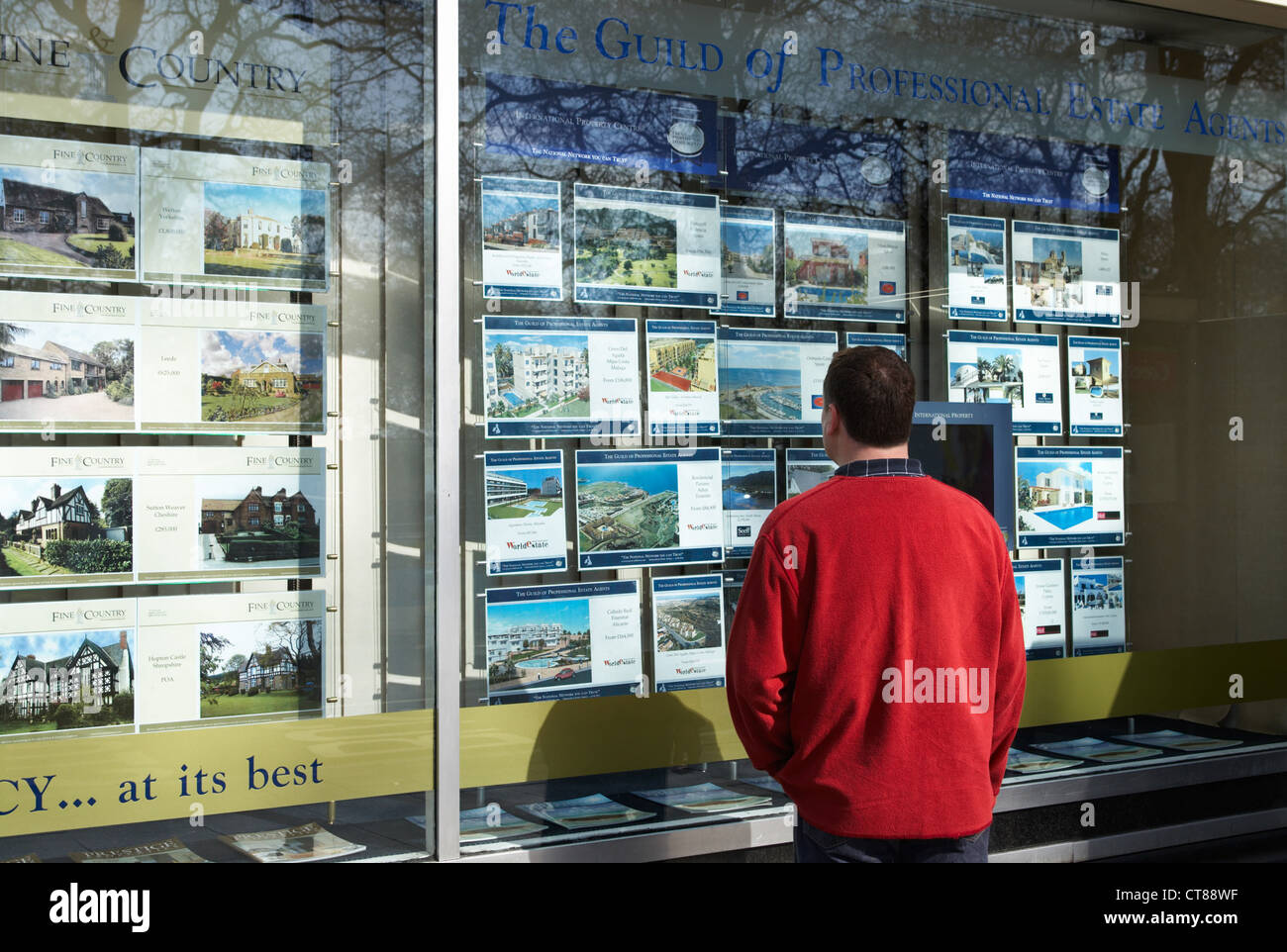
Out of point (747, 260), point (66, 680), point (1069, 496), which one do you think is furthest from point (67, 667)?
point (1069, 496)

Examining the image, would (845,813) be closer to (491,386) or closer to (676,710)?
(676,710)

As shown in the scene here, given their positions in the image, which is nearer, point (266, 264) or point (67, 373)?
point (67, 373)

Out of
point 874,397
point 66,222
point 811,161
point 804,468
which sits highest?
point 811,161

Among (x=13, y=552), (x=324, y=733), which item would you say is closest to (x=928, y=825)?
(x=324, y=733)

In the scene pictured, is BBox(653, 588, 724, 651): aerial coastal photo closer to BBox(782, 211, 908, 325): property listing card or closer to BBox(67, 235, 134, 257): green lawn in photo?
BBox(782, 211, 908, 325): property listing card

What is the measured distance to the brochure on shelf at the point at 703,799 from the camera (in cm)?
430

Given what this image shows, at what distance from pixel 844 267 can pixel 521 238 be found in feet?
4.36

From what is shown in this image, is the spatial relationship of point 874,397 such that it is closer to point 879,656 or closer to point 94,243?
point 879,656

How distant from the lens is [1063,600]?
16.9 feet

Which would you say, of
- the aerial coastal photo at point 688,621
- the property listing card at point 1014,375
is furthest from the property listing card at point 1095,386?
the aerial coastal photo at point 688,621

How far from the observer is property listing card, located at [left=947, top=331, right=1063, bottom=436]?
498 cm

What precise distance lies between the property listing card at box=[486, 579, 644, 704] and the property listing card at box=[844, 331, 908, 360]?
1.30 meters

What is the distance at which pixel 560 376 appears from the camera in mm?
4250

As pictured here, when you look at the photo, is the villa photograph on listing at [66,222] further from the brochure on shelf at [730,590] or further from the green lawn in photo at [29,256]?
the brochure on shelf at [730,590]
